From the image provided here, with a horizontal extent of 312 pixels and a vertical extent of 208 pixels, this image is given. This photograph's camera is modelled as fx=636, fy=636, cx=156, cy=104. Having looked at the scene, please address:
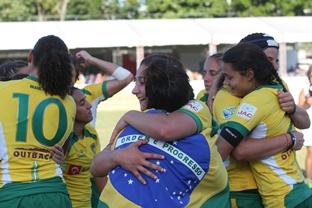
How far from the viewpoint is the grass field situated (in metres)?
12.6

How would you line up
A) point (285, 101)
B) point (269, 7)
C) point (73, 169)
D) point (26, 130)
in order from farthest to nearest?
point (269, 7) → point (73, 169) → point (26, 130) → point (285, 101)

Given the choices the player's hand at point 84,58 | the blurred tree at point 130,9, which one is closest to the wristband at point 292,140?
the player's hand at point 84,58

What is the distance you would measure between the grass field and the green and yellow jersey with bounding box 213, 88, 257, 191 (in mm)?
6846

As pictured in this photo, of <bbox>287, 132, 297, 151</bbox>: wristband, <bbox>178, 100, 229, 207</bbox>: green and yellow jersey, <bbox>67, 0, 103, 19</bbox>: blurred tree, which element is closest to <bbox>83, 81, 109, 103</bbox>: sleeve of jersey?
<bbox>287, 132, 297, 151</bbox>: wristband

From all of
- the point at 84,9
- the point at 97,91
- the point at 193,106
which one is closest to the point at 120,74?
the point at 97,91

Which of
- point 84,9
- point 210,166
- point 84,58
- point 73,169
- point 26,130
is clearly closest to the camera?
point 210,166

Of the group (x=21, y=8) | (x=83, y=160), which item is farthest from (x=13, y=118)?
(x=21, y=8)

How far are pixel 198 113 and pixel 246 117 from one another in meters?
0.57

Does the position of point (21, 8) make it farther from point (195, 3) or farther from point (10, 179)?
point (10, 179)

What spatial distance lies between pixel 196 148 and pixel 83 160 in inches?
75.2

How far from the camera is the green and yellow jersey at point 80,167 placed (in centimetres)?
441

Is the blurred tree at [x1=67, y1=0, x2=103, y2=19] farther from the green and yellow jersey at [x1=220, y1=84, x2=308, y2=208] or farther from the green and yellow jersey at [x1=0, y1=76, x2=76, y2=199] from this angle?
the green and yellow jersey at [x1=220, y1=84, x2=308, y2=208]

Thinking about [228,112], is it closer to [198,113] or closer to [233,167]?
[233,167]

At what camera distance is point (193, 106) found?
2709 millimetres
